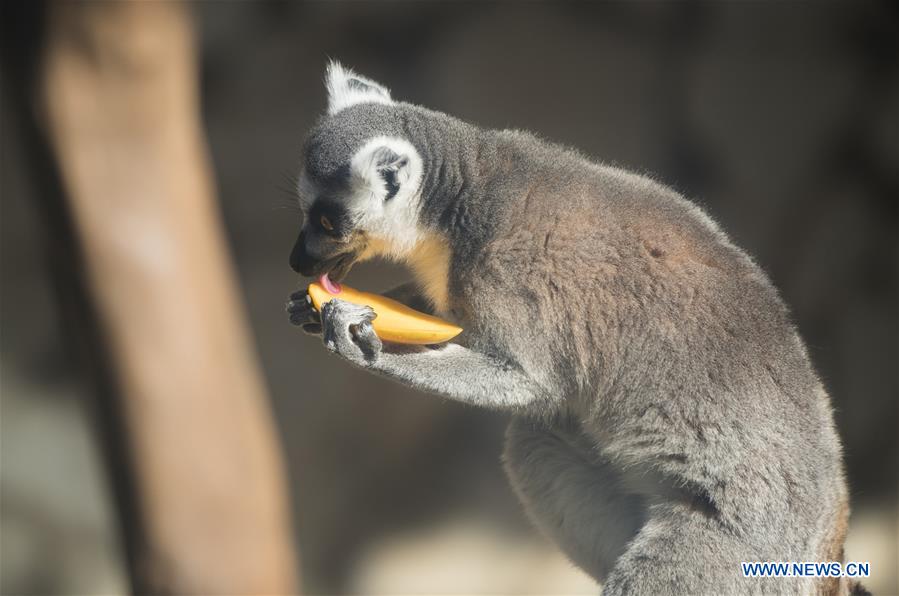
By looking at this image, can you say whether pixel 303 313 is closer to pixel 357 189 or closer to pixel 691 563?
pixel 357 189

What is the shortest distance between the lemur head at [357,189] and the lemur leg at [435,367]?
0.37 m

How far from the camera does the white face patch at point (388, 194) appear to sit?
300 cm

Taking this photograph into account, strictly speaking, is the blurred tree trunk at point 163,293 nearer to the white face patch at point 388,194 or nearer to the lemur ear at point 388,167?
the white face patch at point 388,194

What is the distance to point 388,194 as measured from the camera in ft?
10.1

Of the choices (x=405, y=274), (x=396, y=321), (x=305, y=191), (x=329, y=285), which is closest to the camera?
(x=396, y=321)

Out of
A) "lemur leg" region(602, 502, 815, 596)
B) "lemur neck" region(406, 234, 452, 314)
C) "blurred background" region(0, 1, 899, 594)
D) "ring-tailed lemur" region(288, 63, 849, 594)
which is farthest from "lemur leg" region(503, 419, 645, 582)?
"blurred background" region(0, 1, 899, 594)

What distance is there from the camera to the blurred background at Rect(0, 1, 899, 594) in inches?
234

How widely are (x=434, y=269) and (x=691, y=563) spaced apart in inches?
47.6

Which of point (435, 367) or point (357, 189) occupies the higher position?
point (357, 189)

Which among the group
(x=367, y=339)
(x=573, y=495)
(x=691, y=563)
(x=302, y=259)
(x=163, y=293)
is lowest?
(x=691, y=563)

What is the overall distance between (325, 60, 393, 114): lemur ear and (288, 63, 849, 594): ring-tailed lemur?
0.05 metres

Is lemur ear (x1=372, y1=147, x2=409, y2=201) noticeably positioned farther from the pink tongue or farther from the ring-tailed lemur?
the pink tongue

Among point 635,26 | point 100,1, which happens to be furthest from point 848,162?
point 100,1

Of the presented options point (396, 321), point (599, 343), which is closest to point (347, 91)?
point (396, 321)
